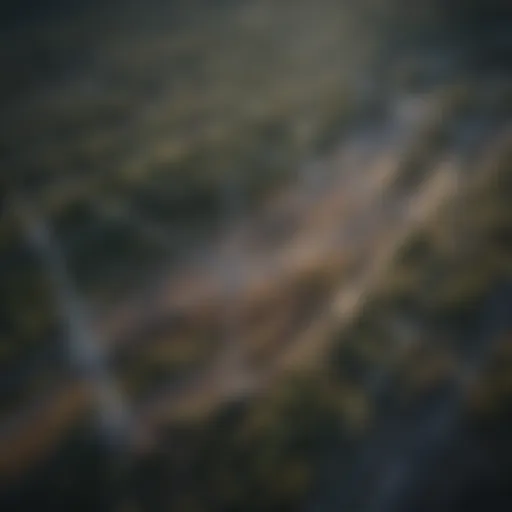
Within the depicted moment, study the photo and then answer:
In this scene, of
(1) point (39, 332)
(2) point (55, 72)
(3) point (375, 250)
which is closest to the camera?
(1) point (39, 332)

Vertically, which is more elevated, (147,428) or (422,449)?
(147,428)

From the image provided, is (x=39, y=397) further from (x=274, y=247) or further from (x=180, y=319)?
(x=274, y=247)

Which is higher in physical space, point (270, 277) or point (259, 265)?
point (259, 265)

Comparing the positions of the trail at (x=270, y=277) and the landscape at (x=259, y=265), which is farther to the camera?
the trail at (x=270, y=277)

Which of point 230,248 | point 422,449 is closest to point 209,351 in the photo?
point 230,248

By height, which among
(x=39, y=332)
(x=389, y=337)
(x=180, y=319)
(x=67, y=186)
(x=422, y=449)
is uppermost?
(x=67, y=186)

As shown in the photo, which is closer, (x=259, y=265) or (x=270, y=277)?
(x=270, y=277)

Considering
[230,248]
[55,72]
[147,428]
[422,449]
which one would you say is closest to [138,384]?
[147,428]

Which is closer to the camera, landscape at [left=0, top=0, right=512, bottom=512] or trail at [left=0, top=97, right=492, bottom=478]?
landscape at [left=0, top=0, right=512, bottom=512]

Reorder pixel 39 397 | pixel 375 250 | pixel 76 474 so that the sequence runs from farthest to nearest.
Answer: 1. pixel 375 250
2. pixel 39 397
3. pixel 76 474

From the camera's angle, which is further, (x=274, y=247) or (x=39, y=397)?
(x=274, y=247)
